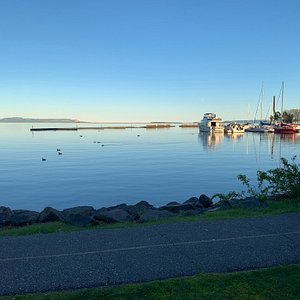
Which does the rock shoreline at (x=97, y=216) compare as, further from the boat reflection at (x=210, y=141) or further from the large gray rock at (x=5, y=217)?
the boat reflection at (x=210, y=141)

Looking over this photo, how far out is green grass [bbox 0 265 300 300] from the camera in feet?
15.4

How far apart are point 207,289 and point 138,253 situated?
199cm

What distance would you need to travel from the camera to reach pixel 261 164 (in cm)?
3541

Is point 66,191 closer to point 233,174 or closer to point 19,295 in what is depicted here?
point 233,174

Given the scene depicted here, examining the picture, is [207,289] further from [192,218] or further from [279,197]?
[279,197]

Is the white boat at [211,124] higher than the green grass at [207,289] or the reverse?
higher

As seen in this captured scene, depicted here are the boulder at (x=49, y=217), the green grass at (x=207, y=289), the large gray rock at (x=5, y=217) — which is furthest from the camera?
the large gray rock at (x=5, y=217)

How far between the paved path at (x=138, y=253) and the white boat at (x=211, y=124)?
11038 centimetres

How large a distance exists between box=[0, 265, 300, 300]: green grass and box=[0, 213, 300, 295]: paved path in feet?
1.30

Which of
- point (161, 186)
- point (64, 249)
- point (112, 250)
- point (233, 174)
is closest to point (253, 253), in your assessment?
point (112, 250)

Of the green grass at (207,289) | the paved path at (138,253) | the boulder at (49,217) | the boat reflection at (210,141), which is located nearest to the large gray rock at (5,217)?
the boulder at (49,217)

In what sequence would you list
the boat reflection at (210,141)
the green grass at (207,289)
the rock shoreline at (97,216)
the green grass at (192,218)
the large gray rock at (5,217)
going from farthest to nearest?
the boat reflection at (210,141), the large gray rock at (5,217), the rock shoreline at (97,216), the green grass at (192,218), the green grass at (207,289)

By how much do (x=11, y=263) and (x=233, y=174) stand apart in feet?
78.7

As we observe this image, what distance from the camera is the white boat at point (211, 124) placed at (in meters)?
117
